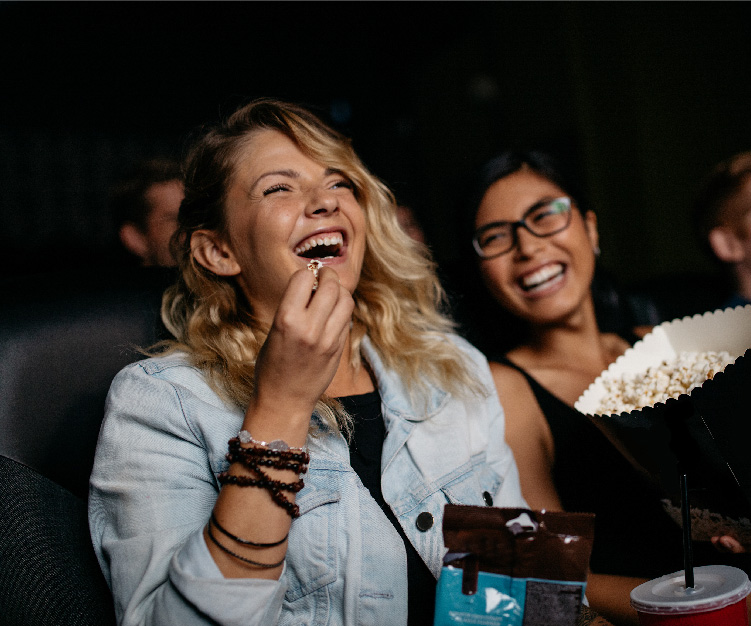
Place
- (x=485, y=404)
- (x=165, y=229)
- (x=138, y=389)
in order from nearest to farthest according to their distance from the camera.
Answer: (x=138, y=389) → (x=485, y=404) → (x=165, y=229)

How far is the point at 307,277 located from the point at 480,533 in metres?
0.41

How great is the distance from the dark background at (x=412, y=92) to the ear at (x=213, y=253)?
1950mm

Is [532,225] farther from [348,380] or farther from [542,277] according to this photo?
[348,380]

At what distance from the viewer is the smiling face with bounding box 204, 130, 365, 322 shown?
4.11 ft

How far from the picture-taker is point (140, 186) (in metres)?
1.98

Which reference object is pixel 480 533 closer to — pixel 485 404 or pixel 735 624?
pixel 735 624

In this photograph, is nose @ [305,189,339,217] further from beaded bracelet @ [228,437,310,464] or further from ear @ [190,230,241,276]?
beaded bracelet @ [228,437,310,464]

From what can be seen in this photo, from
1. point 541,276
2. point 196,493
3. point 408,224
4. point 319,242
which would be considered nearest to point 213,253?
point 319,242

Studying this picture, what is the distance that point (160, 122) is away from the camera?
4.69 meters

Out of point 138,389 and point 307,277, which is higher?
point 307,277

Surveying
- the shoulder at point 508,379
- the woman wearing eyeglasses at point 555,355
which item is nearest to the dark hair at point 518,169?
the woman wearing eyeglasses at point 555,355

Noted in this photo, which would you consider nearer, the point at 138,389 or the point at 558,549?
the point at 558,549

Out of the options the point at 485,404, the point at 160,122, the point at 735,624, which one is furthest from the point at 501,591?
the point at 160,122

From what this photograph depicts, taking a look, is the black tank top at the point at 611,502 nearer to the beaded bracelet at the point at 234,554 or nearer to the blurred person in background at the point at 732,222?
the beaded bracelet at the point at 234,554
